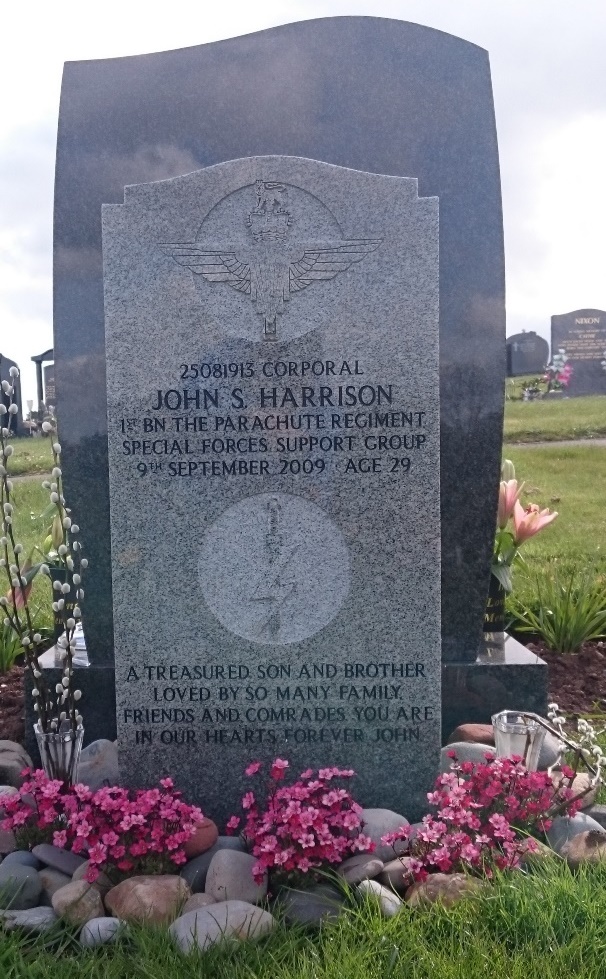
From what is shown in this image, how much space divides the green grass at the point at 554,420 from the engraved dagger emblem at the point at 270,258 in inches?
496

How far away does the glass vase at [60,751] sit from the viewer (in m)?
3.82

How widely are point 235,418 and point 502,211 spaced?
5.87ft

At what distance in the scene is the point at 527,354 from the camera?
85.3 feet

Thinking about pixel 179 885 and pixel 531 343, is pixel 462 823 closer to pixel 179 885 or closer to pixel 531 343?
pixel 179 885

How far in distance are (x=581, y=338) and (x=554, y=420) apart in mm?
6619

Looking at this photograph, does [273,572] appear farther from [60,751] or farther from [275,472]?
[60,751]

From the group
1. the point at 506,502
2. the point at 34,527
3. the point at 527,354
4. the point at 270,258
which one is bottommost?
the point at 34,527

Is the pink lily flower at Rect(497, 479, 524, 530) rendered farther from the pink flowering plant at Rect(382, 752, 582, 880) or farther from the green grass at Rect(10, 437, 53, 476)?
the green grass at Rect(10, 437, 53, 476)

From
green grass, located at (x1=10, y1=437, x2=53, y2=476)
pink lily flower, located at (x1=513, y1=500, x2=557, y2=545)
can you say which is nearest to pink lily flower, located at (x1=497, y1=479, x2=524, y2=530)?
pink lily flower, located at (x1=513, y1=500, x2=557, y2=545)

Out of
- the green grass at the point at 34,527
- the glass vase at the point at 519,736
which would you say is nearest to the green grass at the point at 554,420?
the green grass at the point at 34,527

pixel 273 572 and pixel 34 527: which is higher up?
pixel 273 572

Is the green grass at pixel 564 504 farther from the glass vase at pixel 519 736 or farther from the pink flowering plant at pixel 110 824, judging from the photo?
the pink flowering plant at pixel 110 824

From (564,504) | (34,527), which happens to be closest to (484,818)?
(34,527)

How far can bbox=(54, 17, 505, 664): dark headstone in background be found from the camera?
4426 millimetres
